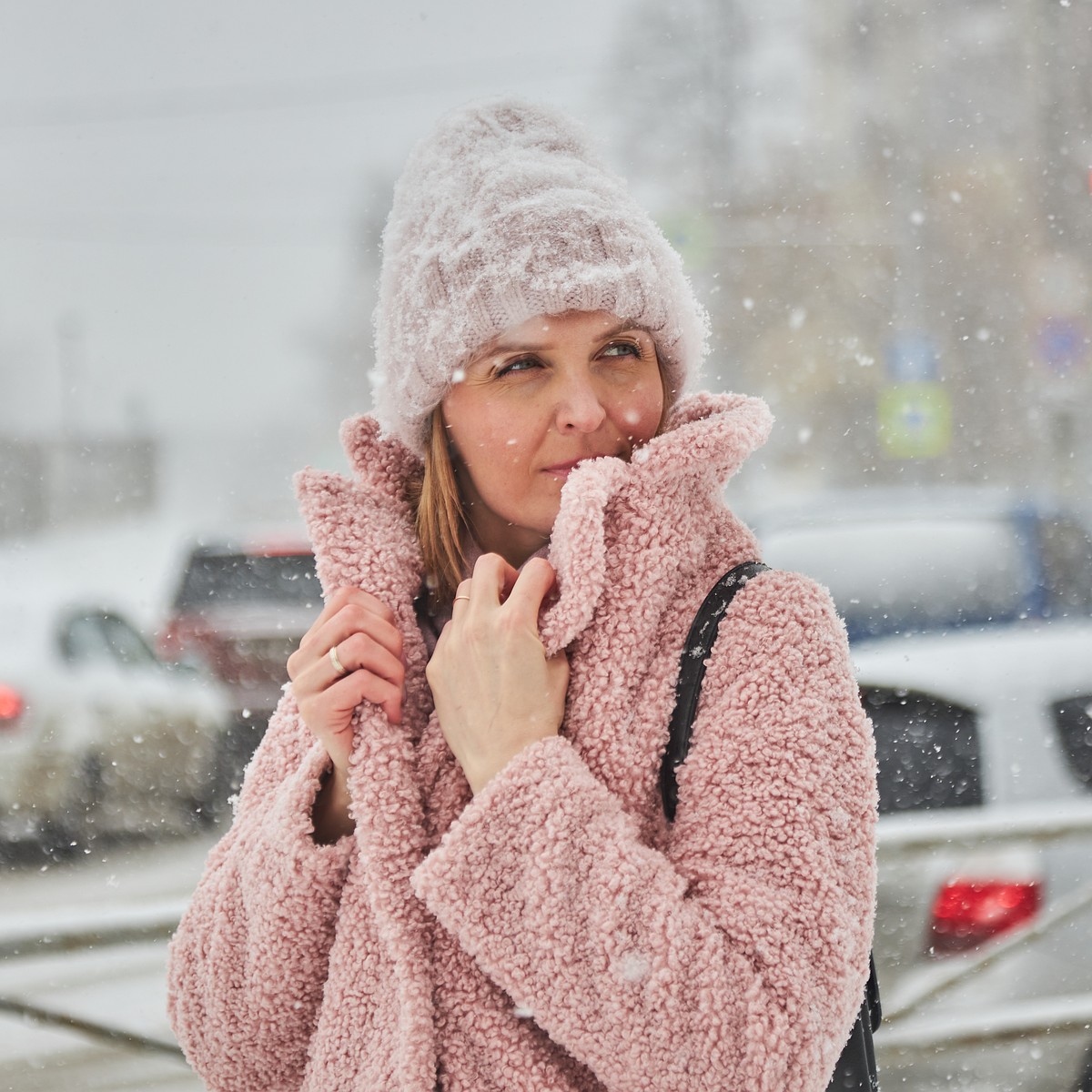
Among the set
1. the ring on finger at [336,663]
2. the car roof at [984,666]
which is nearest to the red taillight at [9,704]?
the car roof at [984,666]

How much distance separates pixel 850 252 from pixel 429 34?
18.9 ft

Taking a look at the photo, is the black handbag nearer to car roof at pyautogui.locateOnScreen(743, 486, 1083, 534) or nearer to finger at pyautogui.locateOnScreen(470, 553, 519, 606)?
finger at pyautogui.locateOnScreen(470, 553, 519, 606)

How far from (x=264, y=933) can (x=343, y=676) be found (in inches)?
11.0

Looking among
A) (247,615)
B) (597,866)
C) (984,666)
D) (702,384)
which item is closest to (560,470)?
(597,866)

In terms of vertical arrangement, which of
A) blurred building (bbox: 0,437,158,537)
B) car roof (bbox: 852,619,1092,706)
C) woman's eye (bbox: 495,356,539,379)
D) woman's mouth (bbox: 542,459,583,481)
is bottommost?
blurred building (bbox: 0,437,158,537)

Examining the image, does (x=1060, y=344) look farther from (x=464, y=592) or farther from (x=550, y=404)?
(x=464, y=592)

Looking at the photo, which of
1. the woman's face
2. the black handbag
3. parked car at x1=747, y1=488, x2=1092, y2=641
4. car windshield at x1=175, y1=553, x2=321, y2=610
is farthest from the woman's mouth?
car windshield at x1=175, y1=553, x2=321, y2=610

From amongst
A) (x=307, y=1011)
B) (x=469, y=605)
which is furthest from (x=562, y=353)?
(x=307, y=1011)

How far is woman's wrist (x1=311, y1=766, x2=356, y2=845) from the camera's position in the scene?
1121 mm

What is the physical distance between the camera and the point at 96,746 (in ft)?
14.4

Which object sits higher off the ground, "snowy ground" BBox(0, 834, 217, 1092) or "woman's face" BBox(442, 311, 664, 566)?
"woman's face" BBox(442, 311, 664, 566)

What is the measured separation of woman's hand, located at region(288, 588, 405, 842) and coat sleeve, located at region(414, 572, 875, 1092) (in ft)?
0.59

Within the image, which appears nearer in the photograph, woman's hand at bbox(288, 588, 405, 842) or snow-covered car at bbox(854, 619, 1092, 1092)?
woman's hand at bbox(288, 588, 405, 842)

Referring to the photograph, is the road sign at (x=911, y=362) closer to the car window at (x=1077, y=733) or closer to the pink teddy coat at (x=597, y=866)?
the car window at (x=1077, y=733)
